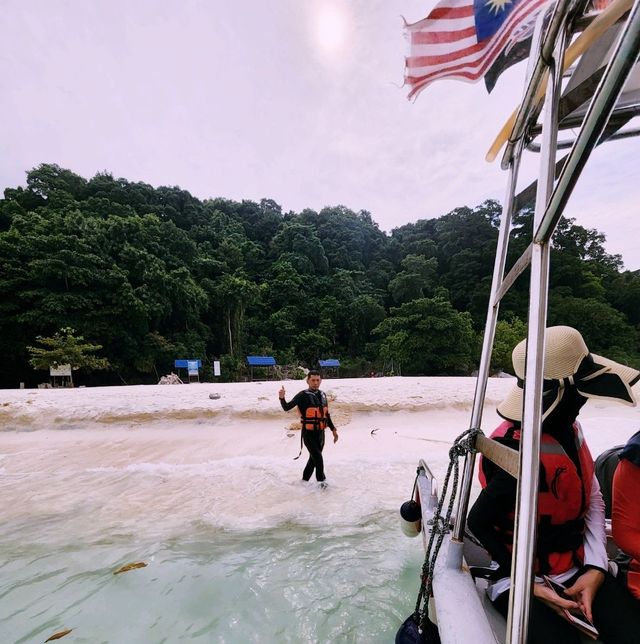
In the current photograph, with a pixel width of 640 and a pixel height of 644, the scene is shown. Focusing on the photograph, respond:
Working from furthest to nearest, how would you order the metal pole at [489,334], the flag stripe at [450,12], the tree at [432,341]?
the tree at [432,341]
the flag stripe at [450,12]
the metal pole at [489,334]

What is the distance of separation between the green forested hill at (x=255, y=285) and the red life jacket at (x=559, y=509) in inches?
993

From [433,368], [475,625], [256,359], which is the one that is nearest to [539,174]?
[475,625]

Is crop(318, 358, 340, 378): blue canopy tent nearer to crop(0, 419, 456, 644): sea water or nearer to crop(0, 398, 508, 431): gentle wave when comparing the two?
crop(0, 398, 508, 431): gentle wave

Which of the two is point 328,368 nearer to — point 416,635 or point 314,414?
point 314,414

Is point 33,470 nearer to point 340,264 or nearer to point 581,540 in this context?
point 581,540

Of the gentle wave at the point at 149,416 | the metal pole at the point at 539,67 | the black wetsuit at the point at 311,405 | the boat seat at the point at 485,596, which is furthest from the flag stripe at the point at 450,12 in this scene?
the gentle wave at the point at 149,416

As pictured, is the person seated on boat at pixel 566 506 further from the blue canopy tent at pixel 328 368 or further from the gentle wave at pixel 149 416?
the blue canopy tent at pixel 328 368

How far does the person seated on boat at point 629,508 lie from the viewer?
52.9 inches

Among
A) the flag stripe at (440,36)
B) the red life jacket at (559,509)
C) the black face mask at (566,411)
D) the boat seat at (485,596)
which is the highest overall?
the flag stripe at (440,36)

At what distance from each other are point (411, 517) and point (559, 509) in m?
1.29

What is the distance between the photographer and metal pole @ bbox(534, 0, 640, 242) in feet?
2.60

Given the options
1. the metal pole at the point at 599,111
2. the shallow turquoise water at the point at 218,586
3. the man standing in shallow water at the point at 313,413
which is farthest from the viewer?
the man standing in shallow water at the point at 313,413

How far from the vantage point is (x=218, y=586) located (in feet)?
10.9

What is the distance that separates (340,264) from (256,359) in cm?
2302
